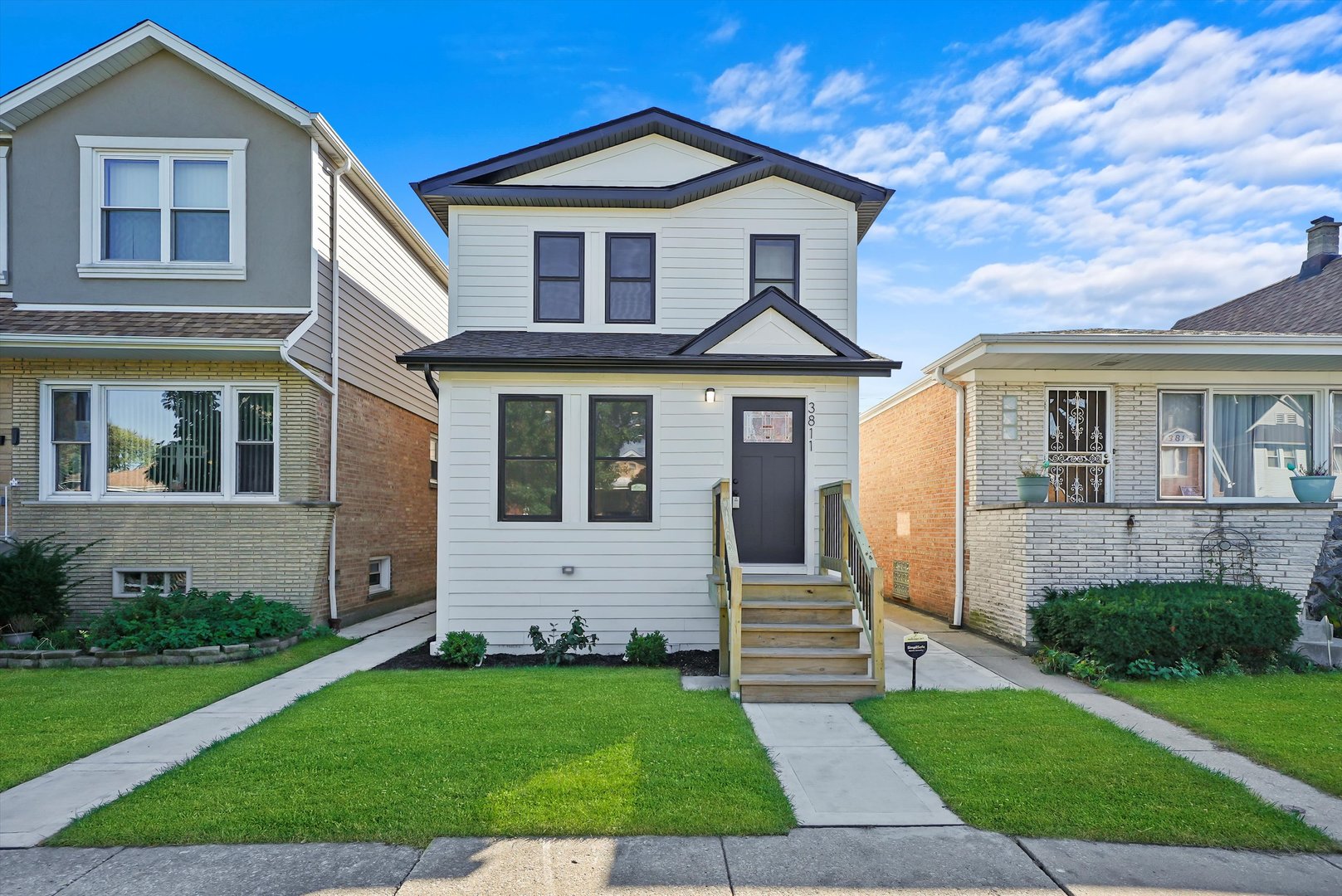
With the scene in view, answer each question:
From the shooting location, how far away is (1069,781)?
4621 mm

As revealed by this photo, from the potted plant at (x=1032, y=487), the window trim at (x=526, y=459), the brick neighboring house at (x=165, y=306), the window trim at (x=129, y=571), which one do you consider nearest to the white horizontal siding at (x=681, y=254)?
the window trim at (x=526, y=459)

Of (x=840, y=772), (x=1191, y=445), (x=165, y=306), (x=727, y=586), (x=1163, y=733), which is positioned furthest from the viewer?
(x=1191, y=445)

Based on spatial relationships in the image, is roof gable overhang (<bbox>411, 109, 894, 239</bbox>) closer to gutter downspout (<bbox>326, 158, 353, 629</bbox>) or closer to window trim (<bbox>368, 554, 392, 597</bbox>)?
gutter downspout (<bbox>326, 158, 353, 629</bbox>)

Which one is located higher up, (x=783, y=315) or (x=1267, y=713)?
(x=783, y=315)

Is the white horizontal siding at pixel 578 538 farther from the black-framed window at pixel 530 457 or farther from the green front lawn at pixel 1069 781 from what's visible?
the green front lawn at pixel 1069 781

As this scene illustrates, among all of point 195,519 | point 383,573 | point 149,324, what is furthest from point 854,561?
point 149,324

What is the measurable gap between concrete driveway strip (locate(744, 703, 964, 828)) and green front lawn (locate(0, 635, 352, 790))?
16.1 feet

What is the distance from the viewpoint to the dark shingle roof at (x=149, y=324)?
9.35 meters

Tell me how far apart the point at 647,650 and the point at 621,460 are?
2.26m

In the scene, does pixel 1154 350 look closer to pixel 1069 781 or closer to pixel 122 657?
pixel 1069 781

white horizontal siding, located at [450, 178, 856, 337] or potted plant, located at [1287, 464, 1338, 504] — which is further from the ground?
white horizontal siding, located at [450, 178, 856, 337]

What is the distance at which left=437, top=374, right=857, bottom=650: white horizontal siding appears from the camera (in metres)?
8.88

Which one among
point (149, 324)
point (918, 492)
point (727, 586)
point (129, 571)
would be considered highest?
point (149, 324)

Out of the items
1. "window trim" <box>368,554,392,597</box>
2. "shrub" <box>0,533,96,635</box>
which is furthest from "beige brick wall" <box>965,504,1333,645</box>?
"shrub" <box>0,533,96,635</box>
